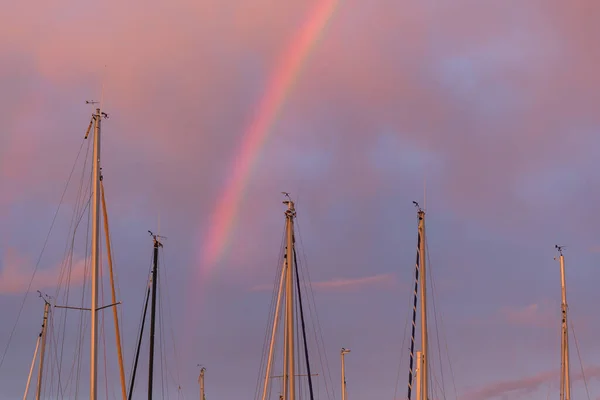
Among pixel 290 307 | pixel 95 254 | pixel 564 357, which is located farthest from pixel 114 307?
pixel 564 357

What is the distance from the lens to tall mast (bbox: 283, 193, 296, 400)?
199 feet

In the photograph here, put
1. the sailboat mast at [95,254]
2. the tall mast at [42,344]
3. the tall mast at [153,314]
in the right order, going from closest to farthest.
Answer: the sailboat mast at [95,254], the tall mast at [153,314], the tall mast at [42,344]

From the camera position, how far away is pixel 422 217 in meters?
65.0

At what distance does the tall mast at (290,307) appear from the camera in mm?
60781

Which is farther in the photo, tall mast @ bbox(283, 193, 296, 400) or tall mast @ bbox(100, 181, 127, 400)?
tall mast @ bbox(283, 193, 296, 400)

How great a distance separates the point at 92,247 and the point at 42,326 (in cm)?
3238

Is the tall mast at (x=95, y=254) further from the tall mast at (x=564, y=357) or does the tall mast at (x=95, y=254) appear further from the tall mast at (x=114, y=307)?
the tall mast at (x=564, y=357)

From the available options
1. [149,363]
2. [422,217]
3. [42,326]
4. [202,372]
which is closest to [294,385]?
[149,363]

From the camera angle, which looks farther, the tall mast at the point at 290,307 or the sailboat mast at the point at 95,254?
the tall mast at the point at 290,307

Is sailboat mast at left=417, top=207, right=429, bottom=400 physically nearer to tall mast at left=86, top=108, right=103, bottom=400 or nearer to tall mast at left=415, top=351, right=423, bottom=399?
tall mast at left=415, top=351, right=423, bottom=399

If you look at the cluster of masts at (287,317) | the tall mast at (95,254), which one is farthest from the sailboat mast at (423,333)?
the tall mast at (95,254)

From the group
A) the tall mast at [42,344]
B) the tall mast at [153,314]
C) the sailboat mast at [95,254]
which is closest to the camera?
the sailboat mast at [95,254]

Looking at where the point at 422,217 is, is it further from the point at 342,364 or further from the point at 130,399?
the point at 342,364

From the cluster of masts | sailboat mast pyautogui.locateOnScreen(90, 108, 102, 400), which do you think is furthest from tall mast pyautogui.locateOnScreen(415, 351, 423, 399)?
sailboat mast pyautogui.locateOnScreen(90, 108, 102, 400)
